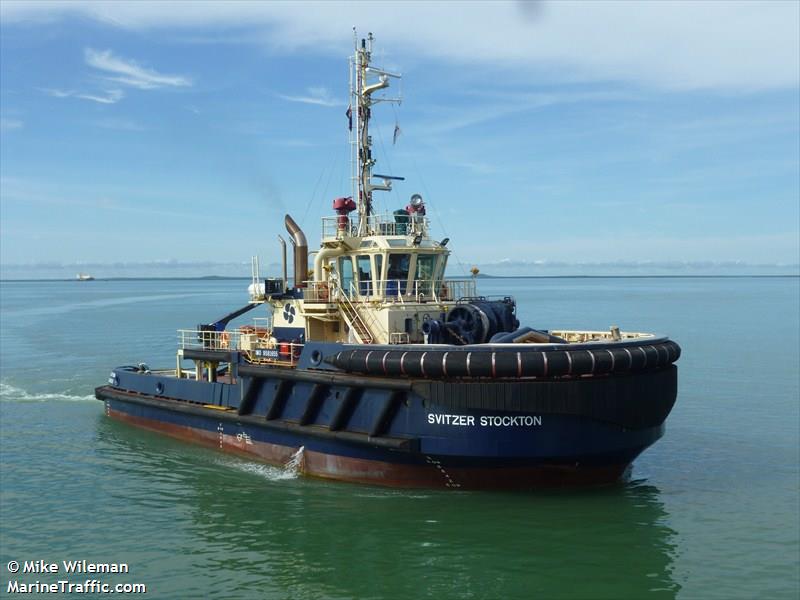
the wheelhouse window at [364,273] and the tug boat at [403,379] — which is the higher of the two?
the wheelhouse window at [364,273]

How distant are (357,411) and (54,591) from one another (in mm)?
5912

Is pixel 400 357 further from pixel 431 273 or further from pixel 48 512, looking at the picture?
pixel 48 512

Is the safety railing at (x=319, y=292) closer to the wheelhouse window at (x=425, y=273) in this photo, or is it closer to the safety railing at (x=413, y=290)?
the safety railing at (x=413, y=290)

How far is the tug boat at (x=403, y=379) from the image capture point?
485 inches

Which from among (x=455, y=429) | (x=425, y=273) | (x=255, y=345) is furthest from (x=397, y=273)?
(x=455, y=429)

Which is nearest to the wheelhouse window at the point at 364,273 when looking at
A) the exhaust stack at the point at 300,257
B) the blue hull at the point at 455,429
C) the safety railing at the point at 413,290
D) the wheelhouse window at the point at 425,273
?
the safety railing at the point at 413,290

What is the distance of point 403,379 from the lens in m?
13.0

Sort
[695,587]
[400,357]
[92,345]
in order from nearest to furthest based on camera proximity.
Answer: [695,587] → [400,357] → [92,345]

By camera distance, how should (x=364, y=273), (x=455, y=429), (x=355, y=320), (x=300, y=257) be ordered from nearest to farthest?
1. (x=455, y=429)
2. (x=355, y=320)
3. (x=364, y=273)
4. (x=300, y=257)

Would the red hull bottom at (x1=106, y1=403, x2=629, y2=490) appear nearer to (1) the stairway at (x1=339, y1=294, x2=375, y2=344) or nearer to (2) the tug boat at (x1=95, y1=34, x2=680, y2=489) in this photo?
(2) the tug boat at (x1=95, y1=34, x2=680, y2=489)

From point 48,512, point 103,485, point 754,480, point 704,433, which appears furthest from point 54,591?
point 704,433

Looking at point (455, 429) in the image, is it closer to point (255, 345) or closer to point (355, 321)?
point (355, 321)

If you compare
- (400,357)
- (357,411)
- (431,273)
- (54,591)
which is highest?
(431,273)

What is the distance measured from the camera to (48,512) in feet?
43.2
